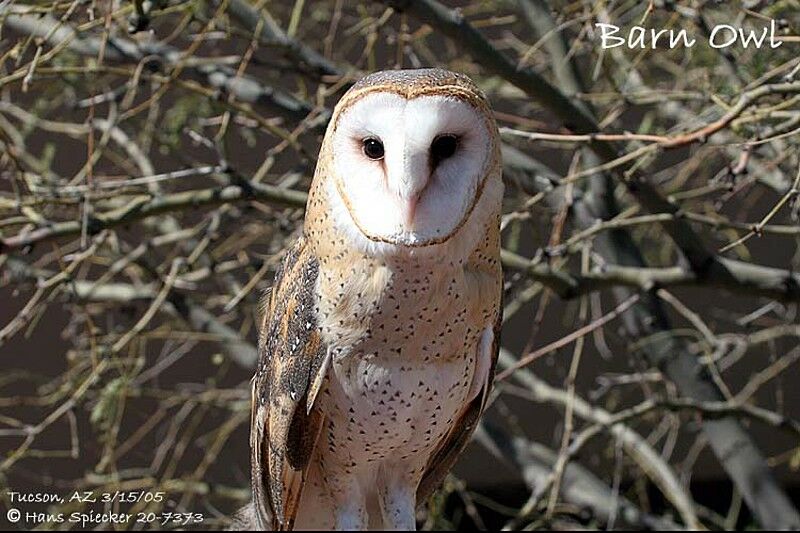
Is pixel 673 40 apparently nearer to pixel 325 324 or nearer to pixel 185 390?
pixel 325 324

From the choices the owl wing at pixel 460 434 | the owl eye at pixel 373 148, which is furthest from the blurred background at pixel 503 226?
the owl eye at pixel 373 148

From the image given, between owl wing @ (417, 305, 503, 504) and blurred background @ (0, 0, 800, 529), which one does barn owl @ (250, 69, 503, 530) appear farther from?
blurred background @ (0, 0, 800, 529)

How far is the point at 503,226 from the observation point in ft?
4.38

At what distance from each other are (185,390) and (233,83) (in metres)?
0.85

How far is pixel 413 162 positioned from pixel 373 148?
5 centimetres

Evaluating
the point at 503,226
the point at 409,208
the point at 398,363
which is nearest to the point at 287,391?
the point at 398,363

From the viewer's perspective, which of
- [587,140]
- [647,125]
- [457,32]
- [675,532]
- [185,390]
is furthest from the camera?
[185,390]

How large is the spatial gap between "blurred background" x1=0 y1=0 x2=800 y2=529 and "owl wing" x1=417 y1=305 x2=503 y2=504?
0.97 feet

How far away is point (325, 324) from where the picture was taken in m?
0.97

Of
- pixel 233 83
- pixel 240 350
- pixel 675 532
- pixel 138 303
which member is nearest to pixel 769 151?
pixel 675 532

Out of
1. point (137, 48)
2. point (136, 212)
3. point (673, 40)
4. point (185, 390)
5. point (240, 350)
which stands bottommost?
point (185, 390)

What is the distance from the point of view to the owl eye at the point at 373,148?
86 cm

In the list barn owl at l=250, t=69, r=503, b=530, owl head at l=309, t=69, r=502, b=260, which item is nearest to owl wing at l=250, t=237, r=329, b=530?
barn owl at l=250, t=69, r=503, b=530

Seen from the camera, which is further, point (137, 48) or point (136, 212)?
point (137, 48)
